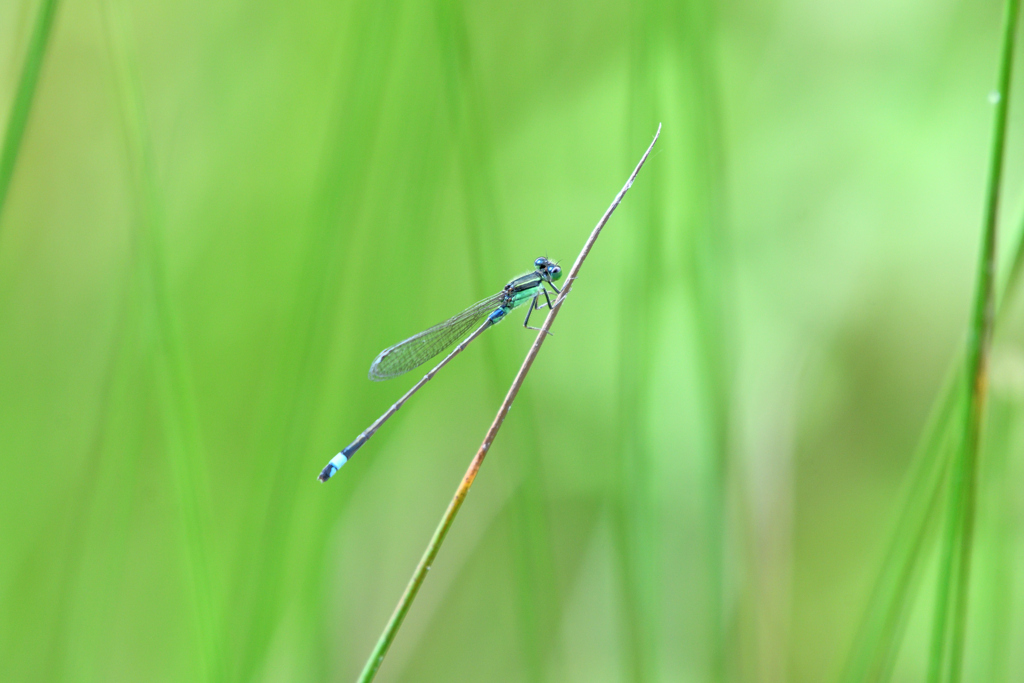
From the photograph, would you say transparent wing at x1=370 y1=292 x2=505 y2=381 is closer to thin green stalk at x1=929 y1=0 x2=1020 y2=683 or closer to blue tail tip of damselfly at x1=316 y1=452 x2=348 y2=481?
blue tail tip of damselfly at x1=316 y1=452 x2=348 y2=481

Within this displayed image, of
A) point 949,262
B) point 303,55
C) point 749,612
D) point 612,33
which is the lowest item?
point 749,612

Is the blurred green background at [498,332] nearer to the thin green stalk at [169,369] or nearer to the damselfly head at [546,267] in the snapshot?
the thin green stalk at [169,369]

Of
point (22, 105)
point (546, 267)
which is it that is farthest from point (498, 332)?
point (22, 105)

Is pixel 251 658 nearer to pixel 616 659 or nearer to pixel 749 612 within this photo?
pixel 616 659

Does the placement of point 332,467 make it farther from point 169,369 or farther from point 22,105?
point 22,105

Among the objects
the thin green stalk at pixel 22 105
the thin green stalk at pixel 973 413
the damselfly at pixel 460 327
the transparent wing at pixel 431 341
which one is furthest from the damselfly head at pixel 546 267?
the thin green stalk at pixel 22 105

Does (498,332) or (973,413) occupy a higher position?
(498,332)

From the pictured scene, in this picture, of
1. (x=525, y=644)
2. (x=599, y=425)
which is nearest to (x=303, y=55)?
(x=599, y=425)
